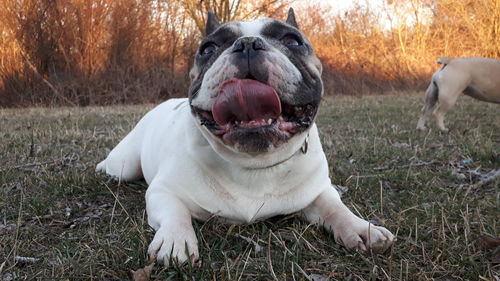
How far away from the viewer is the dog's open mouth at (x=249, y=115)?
1.54 m

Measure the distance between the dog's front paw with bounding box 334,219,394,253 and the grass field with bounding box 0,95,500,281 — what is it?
36mm

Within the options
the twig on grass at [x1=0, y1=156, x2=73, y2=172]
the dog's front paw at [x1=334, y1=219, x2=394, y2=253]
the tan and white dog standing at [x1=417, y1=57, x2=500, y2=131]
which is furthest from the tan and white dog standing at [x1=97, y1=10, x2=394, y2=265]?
the tan and white dog standing at [x1=417, y1=57, x2=500, y2=131]

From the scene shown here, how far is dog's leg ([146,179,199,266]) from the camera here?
1434 mm

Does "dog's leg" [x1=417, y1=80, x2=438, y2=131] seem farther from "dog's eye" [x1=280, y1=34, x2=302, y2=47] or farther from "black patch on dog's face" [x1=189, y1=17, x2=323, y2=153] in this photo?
"black patch on dog's face" [x1=189, y1=17, x2=323, y2=153]

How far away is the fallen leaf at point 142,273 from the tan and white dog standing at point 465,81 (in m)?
5.30

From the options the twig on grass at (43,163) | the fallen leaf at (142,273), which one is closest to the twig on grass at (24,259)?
the fallen leaf at (142,273)

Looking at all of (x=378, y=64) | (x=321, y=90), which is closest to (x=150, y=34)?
(x=378, y=64)

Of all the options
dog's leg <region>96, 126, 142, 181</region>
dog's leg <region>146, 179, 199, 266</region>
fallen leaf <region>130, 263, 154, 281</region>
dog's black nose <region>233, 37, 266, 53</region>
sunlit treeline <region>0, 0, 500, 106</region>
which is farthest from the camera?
sunlit treeline <region>0, 0, 500, 106</region>

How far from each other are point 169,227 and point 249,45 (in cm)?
78

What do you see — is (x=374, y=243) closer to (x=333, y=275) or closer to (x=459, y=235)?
(x=333, y=275)

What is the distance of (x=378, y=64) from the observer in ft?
47.0

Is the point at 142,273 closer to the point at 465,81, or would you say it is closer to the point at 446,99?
the point at 446,99

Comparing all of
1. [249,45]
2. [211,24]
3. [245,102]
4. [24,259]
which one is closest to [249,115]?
[245,102]

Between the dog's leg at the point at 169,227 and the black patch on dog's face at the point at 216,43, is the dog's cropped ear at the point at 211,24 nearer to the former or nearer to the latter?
the black patch on dog's face at the point at 216,43
